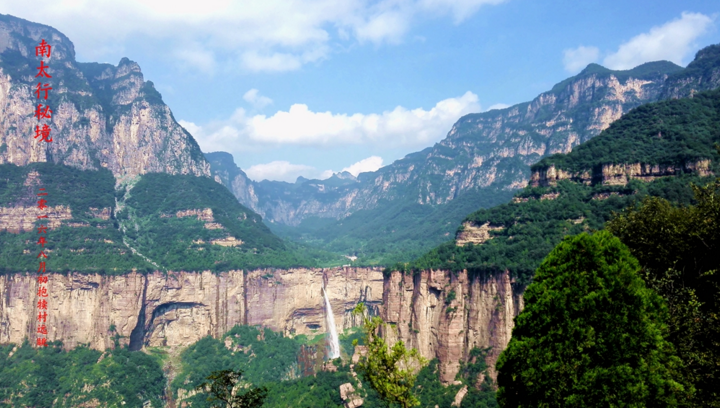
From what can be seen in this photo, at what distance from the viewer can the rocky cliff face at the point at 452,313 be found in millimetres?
61062

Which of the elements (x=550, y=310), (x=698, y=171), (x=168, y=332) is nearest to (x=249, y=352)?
(x=168, y=332)

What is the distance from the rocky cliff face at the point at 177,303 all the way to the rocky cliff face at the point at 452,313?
60.5 meters

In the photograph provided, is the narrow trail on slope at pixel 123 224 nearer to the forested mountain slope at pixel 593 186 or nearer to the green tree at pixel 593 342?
the forested mountain slope at pixel 593 186

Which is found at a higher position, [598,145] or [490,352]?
[598,145]

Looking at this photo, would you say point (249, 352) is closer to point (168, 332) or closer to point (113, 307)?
point (168, 332)

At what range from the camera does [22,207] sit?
120 meters

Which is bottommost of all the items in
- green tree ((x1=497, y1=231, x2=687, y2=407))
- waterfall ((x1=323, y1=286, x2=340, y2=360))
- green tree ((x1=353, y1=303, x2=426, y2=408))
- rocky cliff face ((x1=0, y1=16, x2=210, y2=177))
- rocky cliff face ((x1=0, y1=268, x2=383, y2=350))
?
waterfall ((x1=323, y1=286, x2=340, y2=360))

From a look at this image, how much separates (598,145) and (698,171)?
22.0 metres

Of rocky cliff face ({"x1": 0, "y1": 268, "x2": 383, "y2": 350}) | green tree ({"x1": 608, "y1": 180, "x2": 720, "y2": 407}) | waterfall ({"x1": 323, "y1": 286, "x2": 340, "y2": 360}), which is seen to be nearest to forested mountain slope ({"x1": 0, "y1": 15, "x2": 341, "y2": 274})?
rocky cliff face ({"x1": 0, "y1": 268, "x2": 383, "y2": 350})

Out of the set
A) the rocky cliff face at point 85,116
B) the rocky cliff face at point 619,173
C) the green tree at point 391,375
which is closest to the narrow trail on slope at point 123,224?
the rocky cliff face at point 85,116

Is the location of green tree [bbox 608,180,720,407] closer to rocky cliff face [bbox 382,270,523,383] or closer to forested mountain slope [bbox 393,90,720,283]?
forested mountain slope [bbox 393,90,720,283]

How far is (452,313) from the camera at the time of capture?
219 feet

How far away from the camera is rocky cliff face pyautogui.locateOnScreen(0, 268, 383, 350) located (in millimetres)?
105188

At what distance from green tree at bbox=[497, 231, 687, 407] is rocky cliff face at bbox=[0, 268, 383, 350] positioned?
103556 millimetres
